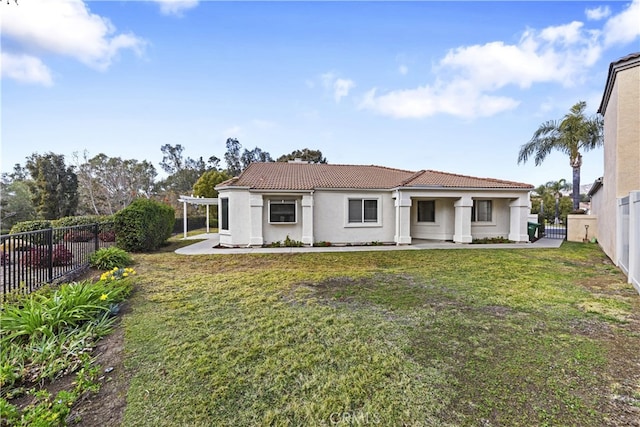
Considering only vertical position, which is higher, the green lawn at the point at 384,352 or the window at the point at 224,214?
the window at the point at 224,214

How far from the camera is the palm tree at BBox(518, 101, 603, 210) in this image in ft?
67.2

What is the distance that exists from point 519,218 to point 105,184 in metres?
40.6

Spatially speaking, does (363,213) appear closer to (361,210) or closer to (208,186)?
(361,210)

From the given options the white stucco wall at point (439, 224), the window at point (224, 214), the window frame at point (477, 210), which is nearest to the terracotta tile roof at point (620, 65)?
the window frame at point (477, 210)

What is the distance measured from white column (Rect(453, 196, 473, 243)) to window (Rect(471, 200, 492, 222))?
1466 mm

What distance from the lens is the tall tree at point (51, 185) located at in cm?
2666

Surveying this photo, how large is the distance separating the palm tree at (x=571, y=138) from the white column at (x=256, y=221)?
21.0 m

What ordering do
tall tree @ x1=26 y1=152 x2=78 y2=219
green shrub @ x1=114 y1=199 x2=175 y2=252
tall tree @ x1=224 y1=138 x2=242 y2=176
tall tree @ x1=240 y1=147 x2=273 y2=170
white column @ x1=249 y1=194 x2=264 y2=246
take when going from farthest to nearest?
tall tree @ x1=240 y1=147 x2=273 y2=170 → tall tree @ x1=224 y1=138 x2=242 y2=176 → tall tree @ x1=26 y1=152 x2=78 y2=219 → white column @ x1=249 y1=194 x2=264 y2=246 → green shrub @ x1=114 y1=199 x2=175 y2=252

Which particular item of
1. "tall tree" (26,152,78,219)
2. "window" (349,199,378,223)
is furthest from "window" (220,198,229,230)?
"tall tree" (26,152,78,219)

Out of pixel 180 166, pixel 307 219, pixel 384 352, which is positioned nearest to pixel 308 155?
pixel 180 166

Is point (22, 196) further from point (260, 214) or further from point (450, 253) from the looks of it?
point (450, 253)

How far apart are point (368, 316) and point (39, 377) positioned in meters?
4.43

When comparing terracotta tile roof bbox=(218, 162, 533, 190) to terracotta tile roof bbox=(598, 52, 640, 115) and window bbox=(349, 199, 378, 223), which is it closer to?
window bbox=(349, 199, 378, 223)

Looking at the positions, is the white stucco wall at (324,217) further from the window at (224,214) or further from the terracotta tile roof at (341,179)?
the terracotta tile roof at (341,179)
